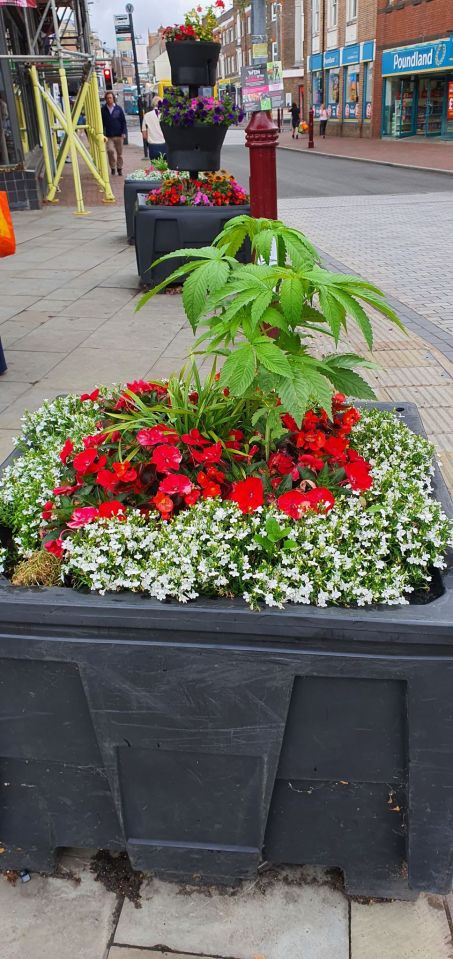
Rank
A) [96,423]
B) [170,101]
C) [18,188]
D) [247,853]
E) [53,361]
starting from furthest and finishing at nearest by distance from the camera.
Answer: [18,188] → [170,101] → [53,361] → [96,423] → [247,853]

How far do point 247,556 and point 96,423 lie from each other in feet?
3.46

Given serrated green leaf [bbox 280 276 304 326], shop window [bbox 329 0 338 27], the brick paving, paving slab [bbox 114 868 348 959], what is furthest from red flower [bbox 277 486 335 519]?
shop window [bbox 329 0 338 27]

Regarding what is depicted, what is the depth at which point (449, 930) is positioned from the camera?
6.79ft

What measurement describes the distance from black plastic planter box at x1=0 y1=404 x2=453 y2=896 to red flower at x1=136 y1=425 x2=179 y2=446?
59cm

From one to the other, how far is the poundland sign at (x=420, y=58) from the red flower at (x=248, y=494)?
3590 cm

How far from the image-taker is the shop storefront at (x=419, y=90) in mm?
33719

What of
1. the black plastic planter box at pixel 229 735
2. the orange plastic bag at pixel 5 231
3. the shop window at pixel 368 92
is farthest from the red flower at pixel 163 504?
the shop window at pixel 368 92

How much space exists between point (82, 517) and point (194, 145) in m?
8.15

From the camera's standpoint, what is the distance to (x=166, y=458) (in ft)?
7.43

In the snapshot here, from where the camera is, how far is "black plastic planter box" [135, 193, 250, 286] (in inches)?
352

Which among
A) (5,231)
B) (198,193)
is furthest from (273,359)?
(198,193)

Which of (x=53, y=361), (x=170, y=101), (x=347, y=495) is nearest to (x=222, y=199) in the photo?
(x=170, y=101)

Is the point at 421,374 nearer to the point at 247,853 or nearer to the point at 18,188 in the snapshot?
the point at 247,853

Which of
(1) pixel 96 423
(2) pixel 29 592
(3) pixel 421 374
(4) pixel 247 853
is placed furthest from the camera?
(3) pixel 421 374
